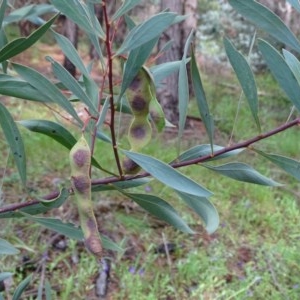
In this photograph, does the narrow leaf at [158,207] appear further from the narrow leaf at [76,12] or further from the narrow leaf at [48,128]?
the narrow leaf at [76,12]

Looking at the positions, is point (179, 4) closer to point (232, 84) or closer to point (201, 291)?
point (232, 84)

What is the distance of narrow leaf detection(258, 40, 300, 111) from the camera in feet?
1.92

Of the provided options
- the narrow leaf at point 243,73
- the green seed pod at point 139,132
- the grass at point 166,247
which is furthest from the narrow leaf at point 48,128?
the grass at point 166,247

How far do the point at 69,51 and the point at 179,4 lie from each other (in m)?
3.60

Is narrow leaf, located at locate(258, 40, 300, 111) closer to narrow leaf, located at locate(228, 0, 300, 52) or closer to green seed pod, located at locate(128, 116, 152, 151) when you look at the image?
narrow leaf, located at locate(228, 0, 300, 52)

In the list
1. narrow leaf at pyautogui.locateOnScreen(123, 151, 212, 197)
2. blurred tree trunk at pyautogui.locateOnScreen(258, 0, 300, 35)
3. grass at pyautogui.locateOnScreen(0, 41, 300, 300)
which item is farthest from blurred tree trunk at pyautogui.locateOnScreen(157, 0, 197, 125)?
narrow leaf at pyautogui.locateOnScreen(123, 151, 212, 197)

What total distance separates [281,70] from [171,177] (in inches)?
7.2

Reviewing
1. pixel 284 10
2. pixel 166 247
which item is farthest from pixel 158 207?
pixel 284 10

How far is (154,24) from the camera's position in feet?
1.83

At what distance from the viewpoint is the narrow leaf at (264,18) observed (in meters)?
0.56

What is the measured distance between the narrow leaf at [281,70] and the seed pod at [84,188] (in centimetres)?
23

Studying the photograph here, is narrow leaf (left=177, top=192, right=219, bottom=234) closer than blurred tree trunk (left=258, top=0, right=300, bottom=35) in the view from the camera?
Yes

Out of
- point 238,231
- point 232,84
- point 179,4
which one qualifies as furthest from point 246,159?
point 232,84

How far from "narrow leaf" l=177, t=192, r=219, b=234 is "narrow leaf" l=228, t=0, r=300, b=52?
0.22 meters
